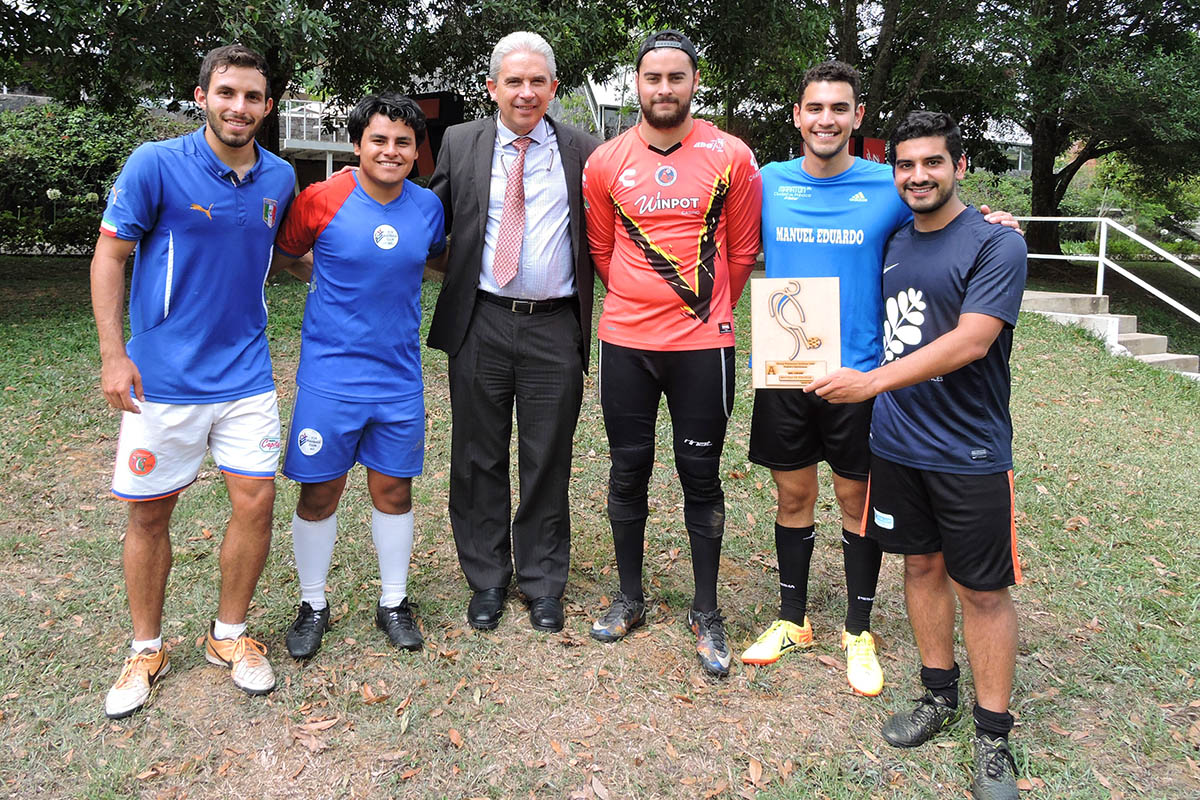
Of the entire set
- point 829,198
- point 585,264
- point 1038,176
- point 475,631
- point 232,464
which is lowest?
point 475,631

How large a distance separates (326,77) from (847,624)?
37.0 feet

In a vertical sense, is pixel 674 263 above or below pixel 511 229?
below

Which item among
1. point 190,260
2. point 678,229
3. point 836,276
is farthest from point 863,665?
point 190,260

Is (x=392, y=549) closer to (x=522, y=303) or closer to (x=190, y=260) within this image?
(x=522, y=303)

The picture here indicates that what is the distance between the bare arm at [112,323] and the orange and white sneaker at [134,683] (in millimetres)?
1024

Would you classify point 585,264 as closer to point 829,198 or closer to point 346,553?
point 829,198

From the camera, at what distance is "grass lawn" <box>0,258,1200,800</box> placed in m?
3.15

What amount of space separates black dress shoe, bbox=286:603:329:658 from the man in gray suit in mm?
646

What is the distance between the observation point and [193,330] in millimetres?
3240

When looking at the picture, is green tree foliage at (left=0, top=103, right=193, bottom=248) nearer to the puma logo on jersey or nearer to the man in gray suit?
the man in gray suit

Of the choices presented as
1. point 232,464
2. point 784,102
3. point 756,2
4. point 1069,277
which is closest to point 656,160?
point 232,464

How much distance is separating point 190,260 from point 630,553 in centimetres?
211

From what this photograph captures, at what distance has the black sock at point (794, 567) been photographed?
12.7 ft

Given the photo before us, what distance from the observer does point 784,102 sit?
16.9 metres
